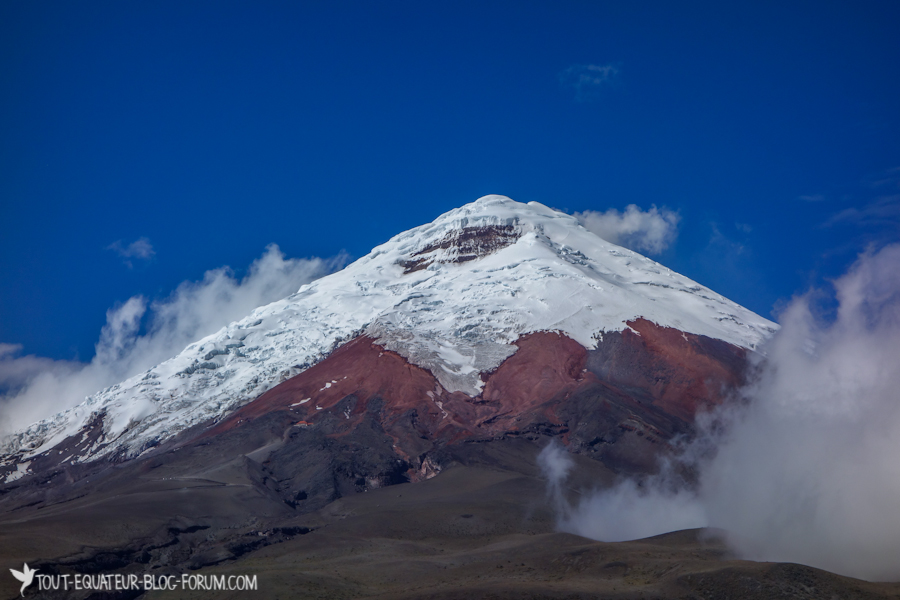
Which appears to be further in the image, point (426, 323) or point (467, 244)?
point (467, 244)

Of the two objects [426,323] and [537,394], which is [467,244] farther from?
[537,394]

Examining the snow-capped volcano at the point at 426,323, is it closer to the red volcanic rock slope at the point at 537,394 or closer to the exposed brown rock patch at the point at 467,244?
the exposed brown rock patch at the point at 467,244

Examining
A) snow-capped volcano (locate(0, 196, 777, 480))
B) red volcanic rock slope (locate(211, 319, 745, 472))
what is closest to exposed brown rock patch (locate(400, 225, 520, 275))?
snow-capped volcano (locate(0, 196, 777, 480))

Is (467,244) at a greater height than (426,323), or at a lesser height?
greater

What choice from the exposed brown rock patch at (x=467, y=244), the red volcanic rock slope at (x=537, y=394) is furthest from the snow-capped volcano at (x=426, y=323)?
the red volcanic rock slope at (x=537, y=394)

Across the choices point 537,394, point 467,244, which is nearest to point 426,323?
point 537,394

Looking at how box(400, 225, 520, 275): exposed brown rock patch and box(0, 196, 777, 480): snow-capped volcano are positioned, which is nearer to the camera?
Answer: box(0, 196, 777, 480): snow-capped volcano

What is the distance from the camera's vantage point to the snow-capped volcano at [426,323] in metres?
109

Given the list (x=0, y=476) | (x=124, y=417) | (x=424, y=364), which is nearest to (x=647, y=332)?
(x=424, y=364)

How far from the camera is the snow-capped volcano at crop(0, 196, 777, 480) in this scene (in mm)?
109438

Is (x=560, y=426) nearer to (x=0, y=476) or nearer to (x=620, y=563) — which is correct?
(x=620, y=563)

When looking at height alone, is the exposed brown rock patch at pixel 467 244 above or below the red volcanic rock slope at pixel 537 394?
above

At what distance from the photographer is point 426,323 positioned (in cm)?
11894

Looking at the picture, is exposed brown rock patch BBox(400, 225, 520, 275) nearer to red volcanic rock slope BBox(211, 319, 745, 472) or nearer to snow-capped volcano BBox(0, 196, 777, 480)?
snow-capped volcano BBox(0, 196, 777, 480)
